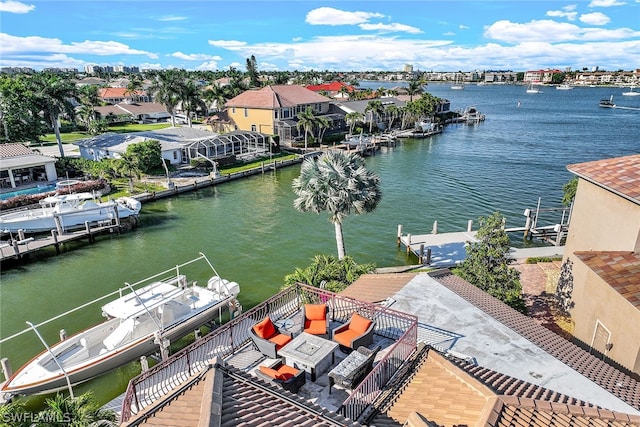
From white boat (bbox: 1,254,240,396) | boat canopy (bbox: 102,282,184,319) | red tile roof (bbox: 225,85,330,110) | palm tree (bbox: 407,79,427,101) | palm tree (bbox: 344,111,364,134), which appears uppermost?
palm tree (bbox: 407,79,427,101)

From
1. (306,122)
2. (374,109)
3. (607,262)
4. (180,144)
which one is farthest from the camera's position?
(374,109)

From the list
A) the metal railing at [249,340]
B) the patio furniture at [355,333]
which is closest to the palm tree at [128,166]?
the metal railing at [249,340]

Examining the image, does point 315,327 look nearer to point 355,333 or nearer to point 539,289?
point 355,333

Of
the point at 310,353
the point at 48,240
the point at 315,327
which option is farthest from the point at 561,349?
the point at 48,240

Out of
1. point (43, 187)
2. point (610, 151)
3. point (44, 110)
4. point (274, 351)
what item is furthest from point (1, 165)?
point (610, 151)

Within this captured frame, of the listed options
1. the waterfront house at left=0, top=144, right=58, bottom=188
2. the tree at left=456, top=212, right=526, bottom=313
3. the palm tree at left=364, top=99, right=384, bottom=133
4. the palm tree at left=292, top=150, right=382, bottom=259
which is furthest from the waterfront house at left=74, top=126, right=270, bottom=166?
the tree at left=456, top=212, right=526, bottom=313

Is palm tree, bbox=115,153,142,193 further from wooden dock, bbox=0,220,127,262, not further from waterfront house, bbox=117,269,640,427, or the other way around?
waterfront house, bbox=117,269,640,427
